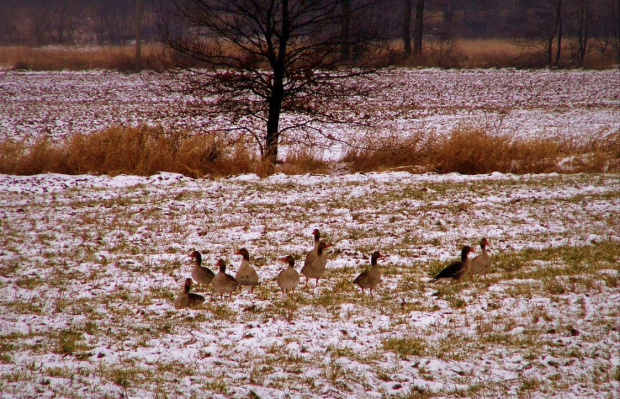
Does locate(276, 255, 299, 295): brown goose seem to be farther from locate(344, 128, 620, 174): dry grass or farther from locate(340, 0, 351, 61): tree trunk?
locate(344, 128, 620, 174): dry grass

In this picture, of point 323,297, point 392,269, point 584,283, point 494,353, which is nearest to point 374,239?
point 392,269

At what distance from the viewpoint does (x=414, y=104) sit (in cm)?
2952

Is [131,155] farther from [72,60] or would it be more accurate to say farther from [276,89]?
[72,60]

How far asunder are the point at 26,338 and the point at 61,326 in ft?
1.26

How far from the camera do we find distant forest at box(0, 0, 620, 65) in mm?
46500

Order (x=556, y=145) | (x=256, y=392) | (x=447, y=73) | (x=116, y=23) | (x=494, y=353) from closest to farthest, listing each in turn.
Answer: (x=256, y=392) < (x=494, y=353) < (x=556, y=145) < (x=447, y=73) < (x=116, y=23)

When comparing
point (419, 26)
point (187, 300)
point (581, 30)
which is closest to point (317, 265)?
point (187, 300)

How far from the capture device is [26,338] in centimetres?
561

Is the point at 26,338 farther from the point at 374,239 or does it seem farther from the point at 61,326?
the point at 374,239

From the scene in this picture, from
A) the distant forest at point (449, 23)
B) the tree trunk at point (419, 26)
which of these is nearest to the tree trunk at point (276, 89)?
the distant forest at point (449, 23)

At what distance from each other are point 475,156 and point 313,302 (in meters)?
11.0

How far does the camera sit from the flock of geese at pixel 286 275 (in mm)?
6484

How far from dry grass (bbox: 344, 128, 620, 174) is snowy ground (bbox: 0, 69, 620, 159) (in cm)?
120

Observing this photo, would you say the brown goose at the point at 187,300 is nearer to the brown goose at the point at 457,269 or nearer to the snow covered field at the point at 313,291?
the snow covered field at the point at 313,291
